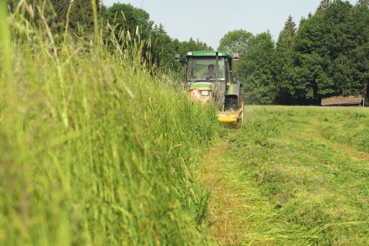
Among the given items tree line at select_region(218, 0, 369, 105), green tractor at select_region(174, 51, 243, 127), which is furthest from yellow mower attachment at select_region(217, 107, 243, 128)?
tree line at select_region(218, 0, 369, 105)

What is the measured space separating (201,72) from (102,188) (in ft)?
28.5

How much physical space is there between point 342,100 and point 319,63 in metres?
6.11

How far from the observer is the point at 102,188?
4.95 feet

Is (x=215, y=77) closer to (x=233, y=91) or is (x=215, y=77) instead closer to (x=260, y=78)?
(x=233, y=91)

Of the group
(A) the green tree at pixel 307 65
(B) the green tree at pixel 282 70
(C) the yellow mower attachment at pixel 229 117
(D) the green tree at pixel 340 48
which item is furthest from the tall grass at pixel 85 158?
(B) the green tree at pixel 282 70

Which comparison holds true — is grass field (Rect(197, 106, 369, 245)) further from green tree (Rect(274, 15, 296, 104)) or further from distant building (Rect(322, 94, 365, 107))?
green tree (Rect(274, 15, 296, 104))

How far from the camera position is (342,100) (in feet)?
117

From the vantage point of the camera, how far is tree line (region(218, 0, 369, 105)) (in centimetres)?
3591

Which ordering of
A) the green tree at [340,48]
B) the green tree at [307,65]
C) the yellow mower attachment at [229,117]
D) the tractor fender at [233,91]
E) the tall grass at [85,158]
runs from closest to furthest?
the tall grass at [85,158]
the yellow mower attachment at [229,117]
the tractor fender at [233,91]
the green tree at [340,48]
the green tree at [307,65]

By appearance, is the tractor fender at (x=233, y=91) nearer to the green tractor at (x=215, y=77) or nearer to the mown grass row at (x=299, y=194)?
the green tractor at (x=215, y=77)

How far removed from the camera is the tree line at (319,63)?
35906 mm

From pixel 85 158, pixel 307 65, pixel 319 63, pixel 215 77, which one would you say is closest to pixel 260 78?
pixel 307 65

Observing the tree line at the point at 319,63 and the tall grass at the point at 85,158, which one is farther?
the tree line at the point at 319,63

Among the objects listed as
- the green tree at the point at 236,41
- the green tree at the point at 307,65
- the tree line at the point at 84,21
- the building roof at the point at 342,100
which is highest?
the green tree at the point at 236,41
